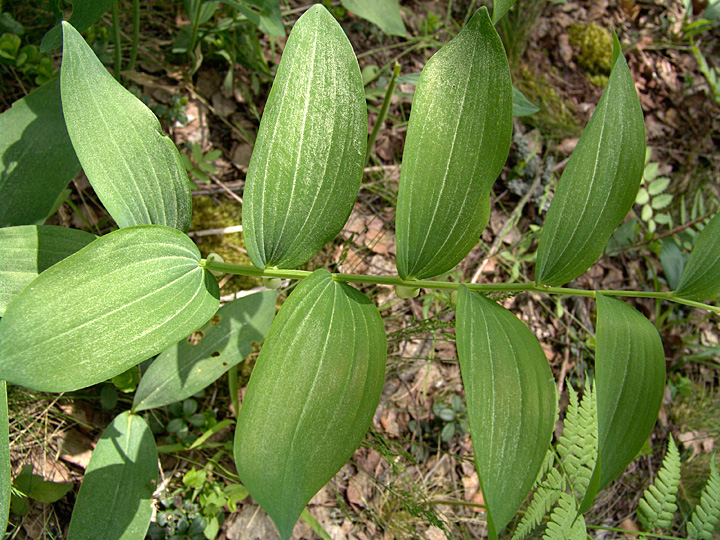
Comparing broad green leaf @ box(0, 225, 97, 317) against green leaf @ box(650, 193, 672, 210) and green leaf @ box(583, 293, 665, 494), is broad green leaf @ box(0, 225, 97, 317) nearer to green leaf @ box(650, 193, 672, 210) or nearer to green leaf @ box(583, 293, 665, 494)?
green leaf @ box(583, 293, 665, 494)

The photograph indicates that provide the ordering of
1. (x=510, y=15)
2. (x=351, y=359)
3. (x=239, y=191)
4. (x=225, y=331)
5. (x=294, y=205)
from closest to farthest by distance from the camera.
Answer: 1. (x=351, y=359)
2. (x=294, y=205)
3. (x=225, y=331)
4. (x=239, y=191)
5. (x=510, y=15)

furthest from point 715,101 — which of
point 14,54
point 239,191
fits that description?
point 14,54

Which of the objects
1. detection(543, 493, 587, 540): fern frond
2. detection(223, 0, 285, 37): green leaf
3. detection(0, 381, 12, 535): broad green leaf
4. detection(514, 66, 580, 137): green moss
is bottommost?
detection(543, 493, 587, 540): fern frond

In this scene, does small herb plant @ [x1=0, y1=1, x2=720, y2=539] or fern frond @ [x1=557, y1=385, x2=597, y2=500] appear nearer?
small herb plant @ [x1=0, y1=1, x2=720, y2=539]

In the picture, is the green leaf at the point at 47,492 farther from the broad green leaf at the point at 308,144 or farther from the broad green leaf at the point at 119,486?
the broad green leaf at the point at 308,144

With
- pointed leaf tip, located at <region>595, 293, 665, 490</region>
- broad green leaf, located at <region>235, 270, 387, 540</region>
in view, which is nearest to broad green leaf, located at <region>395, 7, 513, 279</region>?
broad green leaf, located at <region>235, 270, 387, 540</region>

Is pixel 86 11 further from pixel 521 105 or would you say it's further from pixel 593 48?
pixel 593 48

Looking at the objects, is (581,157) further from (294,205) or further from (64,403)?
(64,403)
